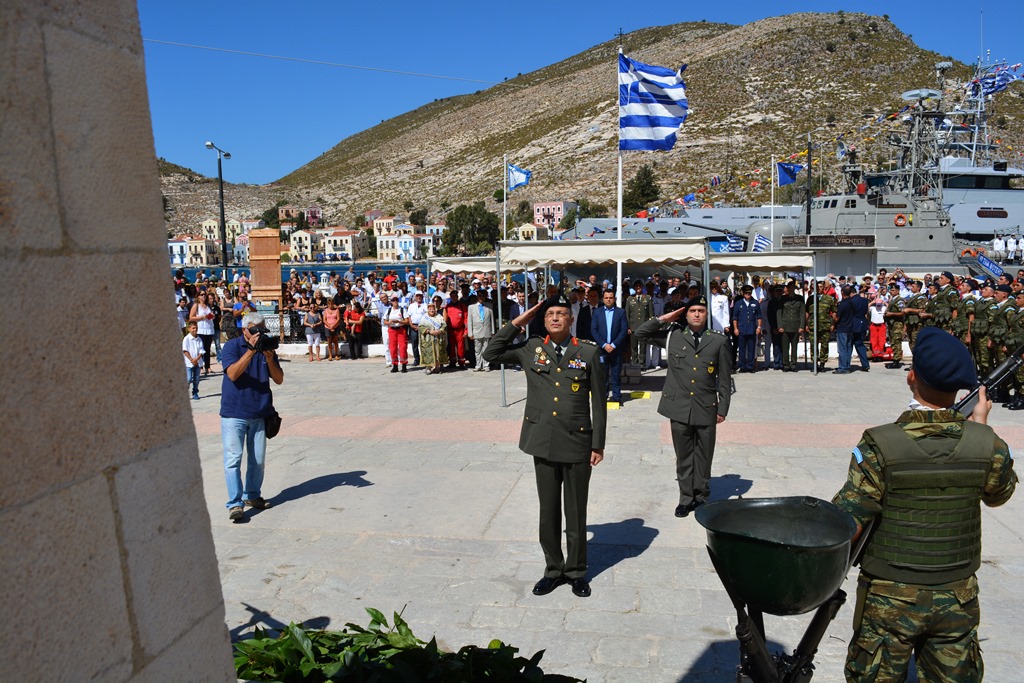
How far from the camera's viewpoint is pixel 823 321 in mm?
15711

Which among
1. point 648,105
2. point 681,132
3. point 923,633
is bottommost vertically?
point 923,633

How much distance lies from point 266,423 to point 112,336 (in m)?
5.29

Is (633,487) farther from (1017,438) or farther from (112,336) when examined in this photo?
(112,336)

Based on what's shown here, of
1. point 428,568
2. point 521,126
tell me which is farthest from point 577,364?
point 521,126

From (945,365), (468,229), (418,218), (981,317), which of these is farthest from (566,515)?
(418,218)

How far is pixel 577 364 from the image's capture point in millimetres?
5188

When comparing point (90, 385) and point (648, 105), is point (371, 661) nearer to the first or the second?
point (90, 385)

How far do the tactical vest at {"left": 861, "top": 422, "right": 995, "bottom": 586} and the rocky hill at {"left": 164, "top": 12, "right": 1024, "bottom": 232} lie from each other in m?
47.6

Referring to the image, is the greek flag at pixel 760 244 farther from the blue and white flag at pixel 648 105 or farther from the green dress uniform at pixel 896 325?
the blue and white flag at pixel 648 105

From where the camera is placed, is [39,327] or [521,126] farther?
[521,126]

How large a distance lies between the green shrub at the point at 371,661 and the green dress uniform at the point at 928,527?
52.4 inches

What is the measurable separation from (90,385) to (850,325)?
15.1 meters

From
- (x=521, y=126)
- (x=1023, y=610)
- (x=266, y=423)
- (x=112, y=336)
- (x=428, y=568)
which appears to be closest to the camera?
(x=112, y=336)

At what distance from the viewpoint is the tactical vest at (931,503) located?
111 inches
